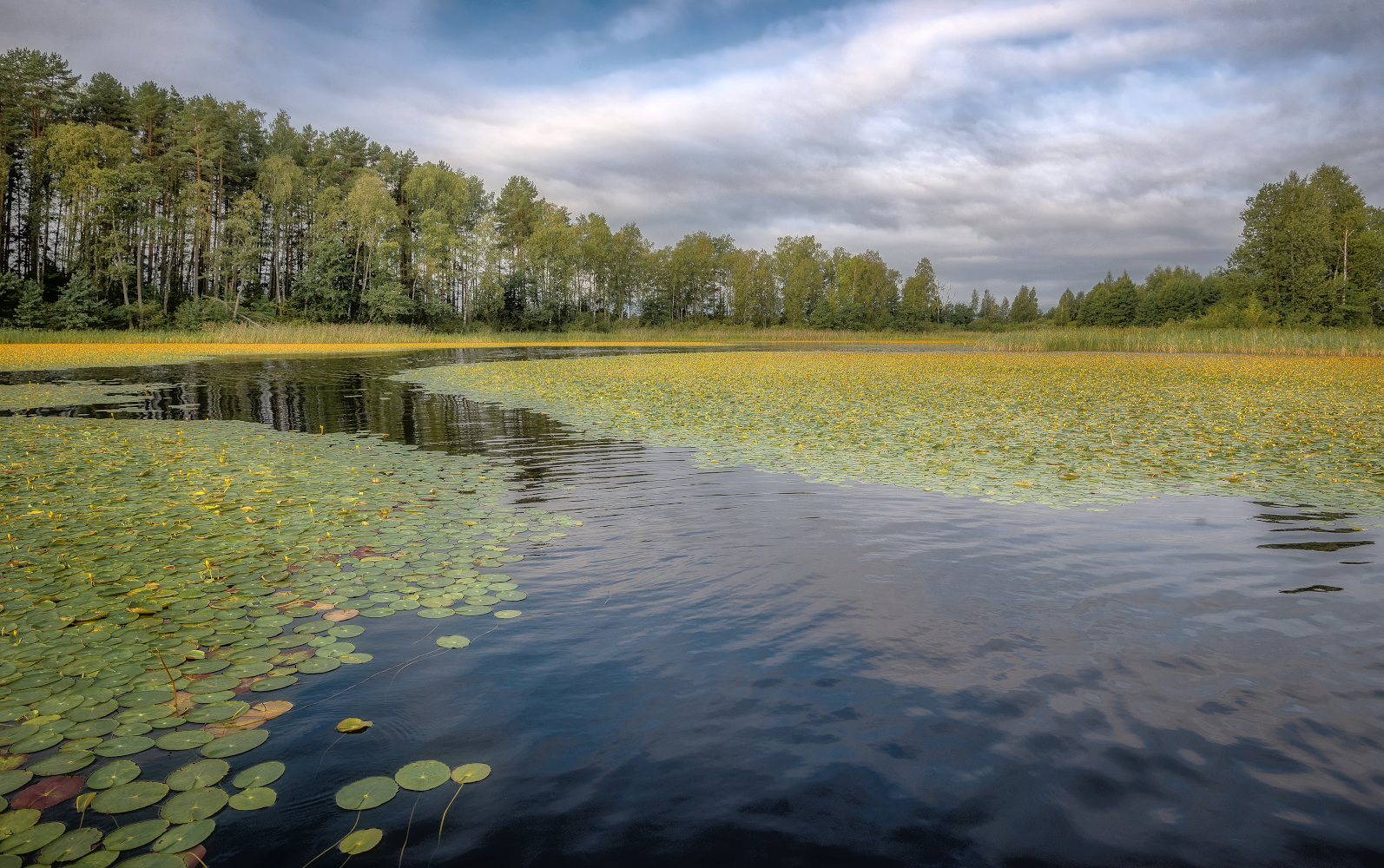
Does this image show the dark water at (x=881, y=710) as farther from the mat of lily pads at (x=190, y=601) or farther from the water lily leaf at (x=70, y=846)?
the water lily leaf at (x=70, y=846)

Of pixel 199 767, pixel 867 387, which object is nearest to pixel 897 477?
pixel 199 767

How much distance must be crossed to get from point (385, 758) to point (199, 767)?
715 millimetres

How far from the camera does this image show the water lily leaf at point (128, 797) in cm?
246

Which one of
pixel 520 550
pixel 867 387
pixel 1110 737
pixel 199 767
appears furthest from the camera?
pixel 867 387

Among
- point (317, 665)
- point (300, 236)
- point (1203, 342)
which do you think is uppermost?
point (300, 236)

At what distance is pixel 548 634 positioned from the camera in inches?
161

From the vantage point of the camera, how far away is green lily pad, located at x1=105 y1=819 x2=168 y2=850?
229cm

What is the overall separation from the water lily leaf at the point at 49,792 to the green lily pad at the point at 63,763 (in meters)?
0.03

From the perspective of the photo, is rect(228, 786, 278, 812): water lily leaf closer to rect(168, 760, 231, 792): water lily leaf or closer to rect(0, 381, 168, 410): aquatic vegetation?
rect(168, 760, 231, 792): water lily leaf

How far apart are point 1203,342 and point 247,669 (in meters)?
48.0

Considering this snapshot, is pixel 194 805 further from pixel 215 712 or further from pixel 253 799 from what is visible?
pixel 215 712

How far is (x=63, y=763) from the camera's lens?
8.98 feet

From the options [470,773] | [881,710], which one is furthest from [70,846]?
[881,710]

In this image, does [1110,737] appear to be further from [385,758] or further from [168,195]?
[168,195]
